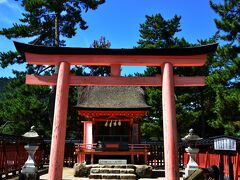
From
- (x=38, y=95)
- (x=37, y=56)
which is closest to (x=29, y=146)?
(x=37, y=56)

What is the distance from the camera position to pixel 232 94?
Result: 2088cm

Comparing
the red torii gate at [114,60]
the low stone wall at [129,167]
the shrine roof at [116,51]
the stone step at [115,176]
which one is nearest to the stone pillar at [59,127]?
the red torii gate at [114,60]

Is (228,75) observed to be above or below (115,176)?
above

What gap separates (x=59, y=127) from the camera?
30.7 ft

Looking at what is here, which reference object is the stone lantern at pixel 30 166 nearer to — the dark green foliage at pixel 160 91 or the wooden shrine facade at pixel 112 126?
the wooden shrine facade at pixel 112 126

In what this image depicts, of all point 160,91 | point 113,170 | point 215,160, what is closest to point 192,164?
point 215,160

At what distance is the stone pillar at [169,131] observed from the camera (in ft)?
29.7

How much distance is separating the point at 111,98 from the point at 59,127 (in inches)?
497

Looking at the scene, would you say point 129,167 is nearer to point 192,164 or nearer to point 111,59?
point 192,164

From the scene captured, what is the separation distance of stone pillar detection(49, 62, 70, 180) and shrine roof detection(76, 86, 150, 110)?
1037 cm

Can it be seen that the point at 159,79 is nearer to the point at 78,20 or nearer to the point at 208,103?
the point at 78,20

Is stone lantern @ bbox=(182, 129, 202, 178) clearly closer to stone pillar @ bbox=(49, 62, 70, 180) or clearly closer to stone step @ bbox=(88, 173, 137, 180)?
stone step @ bbox=(88, 173, 137, 180)

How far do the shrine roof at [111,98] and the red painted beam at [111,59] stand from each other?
9.88 m

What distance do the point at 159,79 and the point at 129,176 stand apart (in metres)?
7.16
